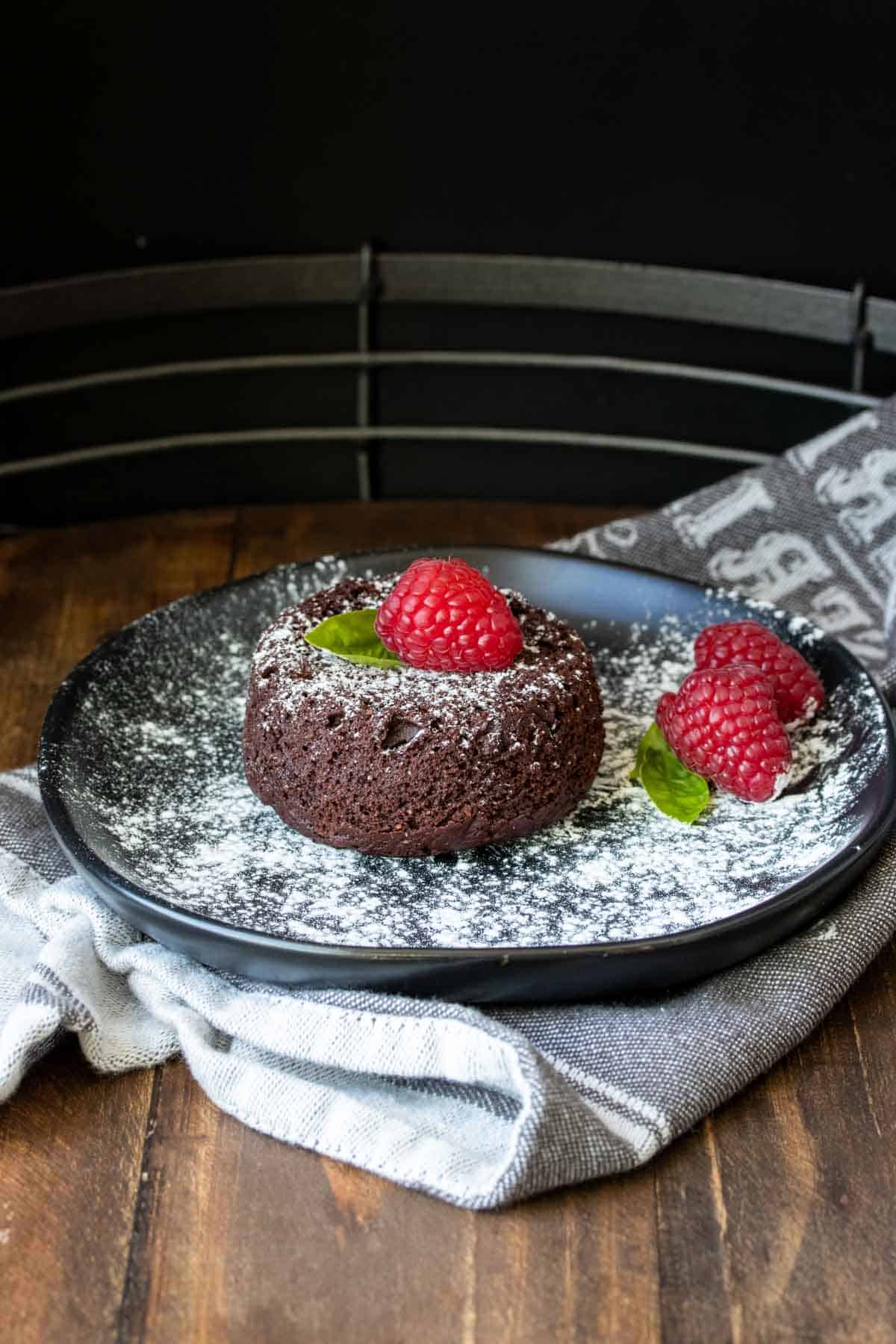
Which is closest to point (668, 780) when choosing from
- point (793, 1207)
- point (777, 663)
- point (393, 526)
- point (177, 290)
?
point (777, 663)

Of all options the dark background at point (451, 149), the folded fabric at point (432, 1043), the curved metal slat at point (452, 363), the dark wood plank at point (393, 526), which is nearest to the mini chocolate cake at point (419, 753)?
the folded fabric at point (432, 1043)

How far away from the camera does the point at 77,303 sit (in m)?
2.09

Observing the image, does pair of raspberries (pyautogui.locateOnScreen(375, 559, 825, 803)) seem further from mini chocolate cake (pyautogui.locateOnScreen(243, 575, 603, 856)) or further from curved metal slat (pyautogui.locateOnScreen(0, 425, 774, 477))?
curved metal slat (pyautogui.locateOnScreen(0, 425, 774, 477))

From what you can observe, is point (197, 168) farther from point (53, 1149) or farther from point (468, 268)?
point (53, 1149)

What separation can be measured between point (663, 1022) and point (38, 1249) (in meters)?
0.48

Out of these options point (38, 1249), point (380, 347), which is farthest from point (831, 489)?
point (38, 1249)

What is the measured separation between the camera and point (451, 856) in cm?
139

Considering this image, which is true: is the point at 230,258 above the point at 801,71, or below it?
below

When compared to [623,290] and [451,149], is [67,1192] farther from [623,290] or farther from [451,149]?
[451,149]

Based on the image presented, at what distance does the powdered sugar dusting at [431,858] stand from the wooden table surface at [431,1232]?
156 mm

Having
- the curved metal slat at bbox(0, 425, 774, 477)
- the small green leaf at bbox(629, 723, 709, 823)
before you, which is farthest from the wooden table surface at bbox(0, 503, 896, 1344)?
the curved metal slat at bbox(0, 425, 774, 477)

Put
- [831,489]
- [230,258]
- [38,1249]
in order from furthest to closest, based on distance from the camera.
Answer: [230,258]
[831,489]
[38,1249]

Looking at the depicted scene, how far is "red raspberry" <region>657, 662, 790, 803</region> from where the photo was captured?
4.66 ft

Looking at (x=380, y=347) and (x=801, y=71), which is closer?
(x=801, y=71)
